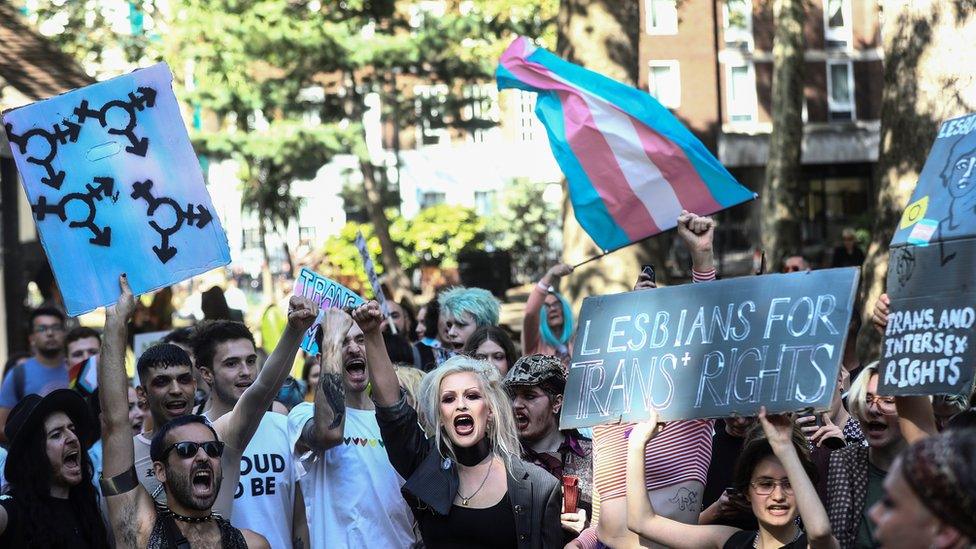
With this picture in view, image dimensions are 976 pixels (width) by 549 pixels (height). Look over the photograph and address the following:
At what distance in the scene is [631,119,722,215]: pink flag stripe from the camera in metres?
7.95

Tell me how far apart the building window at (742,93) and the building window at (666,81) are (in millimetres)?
1618

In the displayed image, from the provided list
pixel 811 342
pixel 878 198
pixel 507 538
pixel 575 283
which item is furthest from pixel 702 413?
pixel 575 283

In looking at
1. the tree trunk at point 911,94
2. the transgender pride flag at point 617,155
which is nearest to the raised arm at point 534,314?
the transgender pride flag at point 617,155

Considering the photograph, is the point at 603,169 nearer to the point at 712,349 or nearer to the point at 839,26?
the point at 712,349

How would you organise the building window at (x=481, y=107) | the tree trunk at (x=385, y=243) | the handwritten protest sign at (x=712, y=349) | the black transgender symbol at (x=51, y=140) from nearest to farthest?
the handwritten protest sign at (x=712, y=349)
the black transgender symbol at (x=51, y=140)
the tree trunk at (x=385, y=243)
the building window at (x=481, y=107)

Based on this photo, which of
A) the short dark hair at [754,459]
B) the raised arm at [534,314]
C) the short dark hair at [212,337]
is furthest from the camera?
the raised arm at [534,314]

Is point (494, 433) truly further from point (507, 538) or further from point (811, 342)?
point (811, 342)

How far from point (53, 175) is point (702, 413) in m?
2.98

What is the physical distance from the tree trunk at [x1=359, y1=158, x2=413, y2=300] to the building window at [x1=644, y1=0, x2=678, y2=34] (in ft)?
54.6

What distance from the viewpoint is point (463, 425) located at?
573 centimetres

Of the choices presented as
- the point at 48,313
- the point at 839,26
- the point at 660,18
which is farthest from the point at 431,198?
the point at 48,313

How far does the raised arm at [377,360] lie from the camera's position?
19.0 ft

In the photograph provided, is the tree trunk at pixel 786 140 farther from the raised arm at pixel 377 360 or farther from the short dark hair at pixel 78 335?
the raised arm at pixel 377 360

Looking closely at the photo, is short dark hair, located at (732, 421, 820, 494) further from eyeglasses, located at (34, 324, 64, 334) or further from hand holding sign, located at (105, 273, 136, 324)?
eyeglasses, located at (34, 324, 64, 334)
